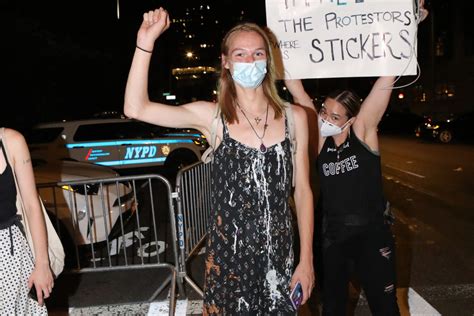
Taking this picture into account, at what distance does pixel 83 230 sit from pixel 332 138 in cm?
390

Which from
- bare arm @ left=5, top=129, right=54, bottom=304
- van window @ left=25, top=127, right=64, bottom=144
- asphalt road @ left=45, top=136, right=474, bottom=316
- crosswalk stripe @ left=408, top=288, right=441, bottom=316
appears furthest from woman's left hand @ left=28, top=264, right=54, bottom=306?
van window @ left=25, top=127, right=64, bottom=144

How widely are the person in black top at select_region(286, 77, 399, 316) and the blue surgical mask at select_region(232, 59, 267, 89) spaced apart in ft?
2.73

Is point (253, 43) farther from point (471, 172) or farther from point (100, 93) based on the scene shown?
point (100, 93)

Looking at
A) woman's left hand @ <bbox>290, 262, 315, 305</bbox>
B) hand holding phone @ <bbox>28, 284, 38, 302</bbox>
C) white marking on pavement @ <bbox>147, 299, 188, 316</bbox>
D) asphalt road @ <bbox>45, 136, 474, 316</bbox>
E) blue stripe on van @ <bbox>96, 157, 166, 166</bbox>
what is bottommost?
asphalt road @ <bbox>45, 136, 474, 316</bbox>

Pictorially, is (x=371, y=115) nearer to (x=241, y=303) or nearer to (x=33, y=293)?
(x=241, y=303)

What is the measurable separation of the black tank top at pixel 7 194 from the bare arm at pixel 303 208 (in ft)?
5.10

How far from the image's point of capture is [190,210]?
5.65 metres

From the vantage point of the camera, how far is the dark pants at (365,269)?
2967mm

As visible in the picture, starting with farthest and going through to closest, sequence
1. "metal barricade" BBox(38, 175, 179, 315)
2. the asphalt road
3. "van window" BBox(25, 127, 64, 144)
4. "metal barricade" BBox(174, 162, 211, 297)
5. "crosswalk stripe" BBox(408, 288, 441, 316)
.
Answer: "van window" BBox(25, 127, 64, 144), "metal barricade" BBox(38, 175, 179, 315), "metal barricade" BBox(174, 162, 211, 297), the asphalt road, "crosswalk stripe" BBox(408, 288, 441, 316)

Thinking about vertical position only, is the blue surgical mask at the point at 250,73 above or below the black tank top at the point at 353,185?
above

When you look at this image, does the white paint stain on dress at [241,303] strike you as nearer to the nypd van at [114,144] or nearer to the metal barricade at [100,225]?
the metal barricade at [100,225]

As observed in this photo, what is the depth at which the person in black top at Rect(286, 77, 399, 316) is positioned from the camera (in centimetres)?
299

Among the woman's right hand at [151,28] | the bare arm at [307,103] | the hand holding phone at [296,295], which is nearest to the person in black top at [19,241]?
the woman's right hand at [151,28]

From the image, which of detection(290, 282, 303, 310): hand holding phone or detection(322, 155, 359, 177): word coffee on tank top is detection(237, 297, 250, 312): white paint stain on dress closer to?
detection(290, 282, 303, 310): hand holding phone
